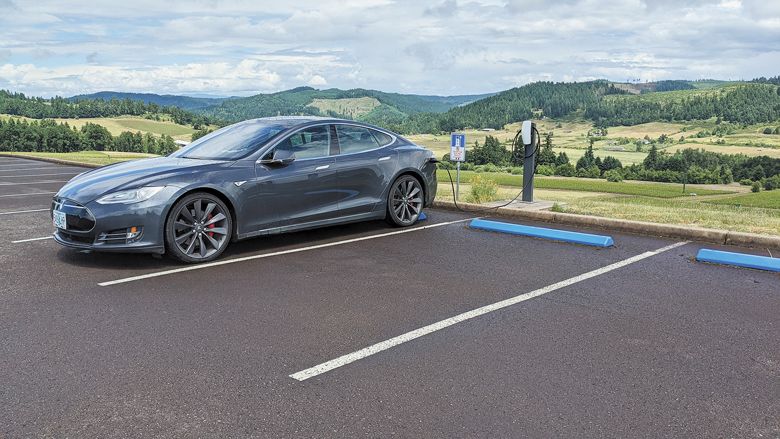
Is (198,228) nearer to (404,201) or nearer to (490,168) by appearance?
(404,201)

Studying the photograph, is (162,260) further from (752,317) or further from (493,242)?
(752,317)

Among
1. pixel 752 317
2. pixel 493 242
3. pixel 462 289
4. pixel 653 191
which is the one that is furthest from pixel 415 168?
pixel 653 191

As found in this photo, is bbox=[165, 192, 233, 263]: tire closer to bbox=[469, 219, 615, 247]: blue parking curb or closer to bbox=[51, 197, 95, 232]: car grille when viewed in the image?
bbox=[51, 197, 95, 232]: car grille

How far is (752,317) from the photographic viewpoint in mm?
5012

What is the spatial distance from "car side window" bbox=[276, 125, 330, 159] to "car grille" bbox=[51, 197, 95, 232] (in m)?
2.20

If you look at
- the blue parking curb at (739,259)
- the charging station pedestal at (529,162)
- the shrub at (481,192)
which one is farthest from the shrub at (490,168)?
the blue parking curb at (739,259)

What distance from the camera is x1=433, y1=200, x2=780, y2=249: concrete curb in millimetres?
7695

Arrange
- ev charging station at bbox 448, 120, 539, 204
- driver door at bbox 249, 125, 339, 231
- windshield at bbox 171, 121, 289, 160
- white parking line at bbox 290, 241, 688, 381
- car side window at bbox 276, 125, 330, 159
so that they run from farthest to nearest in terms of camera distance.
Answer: ev charging station at bbox 448, 120, 539, 204 → car side window at bbox 276, 125, 330, 159 → windshield at bbox 171, 121, 289, 160 → driver door at bbox 249, 125, 339, 231 → white parking line at bbox 290, 241, 688, 381

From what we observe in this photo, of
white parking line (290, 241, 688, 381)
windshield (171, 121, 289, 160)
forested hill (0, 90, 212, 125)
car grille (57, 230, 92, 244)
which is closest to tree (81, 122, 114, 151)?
forested hill (0, 90, 212, 125)

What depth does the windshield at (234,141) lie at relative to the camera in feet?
24.3

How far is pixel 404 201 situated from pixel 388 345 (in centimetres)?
465

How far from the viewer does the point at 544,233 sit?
27.0 ft

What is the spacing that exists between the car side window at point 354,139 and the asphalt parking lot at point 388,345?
1537 millimetres

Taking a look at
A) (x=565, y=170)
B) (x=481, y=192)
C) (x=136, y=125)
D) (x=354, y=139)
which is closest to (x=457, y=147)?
(x=481, y=192)
